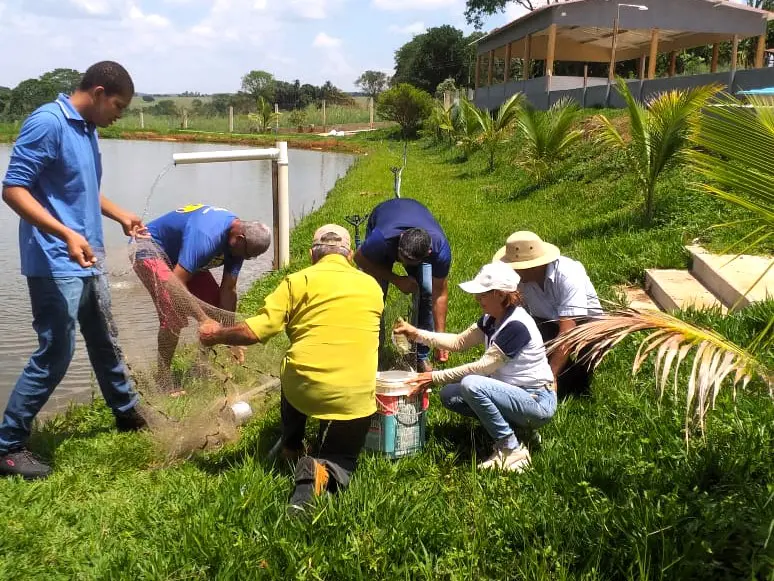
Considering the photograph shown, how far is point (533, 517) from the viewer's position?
2971 mm

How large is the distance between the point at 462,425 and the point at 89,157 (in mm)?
2588

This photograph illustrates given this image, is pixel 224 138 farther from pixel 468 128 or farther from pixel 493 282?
pixel 493 282

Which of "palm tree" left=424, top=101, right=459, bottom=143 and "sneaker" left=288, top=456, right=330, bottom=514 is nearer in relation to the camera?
"sneaker" left=288, top=456, right=330, bottom=514

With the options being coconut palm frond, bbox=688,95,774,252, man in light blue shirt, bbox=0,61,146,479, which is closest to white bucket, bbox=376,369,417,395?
man in light blue shirt, bbox=0,61,146,479

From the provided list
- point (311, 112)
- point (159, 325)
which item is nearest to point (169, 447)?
point (159, 325)

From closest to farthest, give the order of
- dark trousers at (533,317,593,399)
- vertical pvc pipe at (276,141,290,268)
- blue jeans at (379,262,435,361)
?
1. dark trousers at (533,317,593,399)
2. blue jeans at (379,262,435,361)
3. vertical pvc pipe at (276,141,290,268)

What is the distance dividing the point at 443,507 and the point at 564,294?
5.48 ft

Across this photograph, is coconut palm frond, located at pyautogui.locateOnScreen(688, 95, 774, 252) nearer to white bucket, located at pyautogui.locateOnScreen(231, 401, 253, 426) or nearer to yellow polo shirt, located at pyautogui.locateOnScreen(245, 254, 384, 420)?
yellow polo shirt, located at pyautogui.locateOnScreen(245, 254, 384, 420)

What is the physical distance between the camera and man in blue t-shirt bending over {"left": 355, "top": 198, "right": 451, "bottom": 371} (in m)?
4.73

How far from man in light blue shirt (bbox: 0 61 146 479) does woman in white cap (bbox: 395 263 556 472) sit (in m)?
1.85

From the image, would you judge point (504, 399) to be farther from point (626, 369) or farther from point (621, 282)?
point (621, 282)

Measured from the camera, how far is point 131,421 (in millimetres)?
4238

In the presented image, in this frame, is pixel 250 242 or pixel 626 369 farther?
pixel 626 369

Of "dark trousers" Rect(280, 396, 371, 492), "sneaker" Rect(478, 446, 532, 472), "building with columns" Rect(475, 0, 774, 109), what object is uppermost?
"building with columns" Rect(475, 0, 774, 109)
